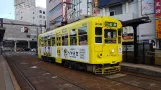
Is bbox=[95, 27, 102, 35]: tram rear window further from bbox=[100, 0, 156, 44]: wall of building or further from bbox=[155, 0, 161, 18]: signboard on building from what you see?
bbox=[100, 0, 156, 44]: wall of building

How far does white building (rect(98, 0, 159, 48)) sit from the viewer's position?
81.7 ft

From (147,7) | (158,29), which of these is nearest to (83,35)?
(158,29)

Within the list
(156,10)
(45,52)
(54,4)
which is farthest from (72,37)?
(54,4)

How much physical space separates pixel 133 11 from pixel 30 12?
95.9 m

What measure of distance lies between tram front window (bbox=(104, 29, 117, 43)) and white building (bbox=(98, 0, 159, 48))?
10930mm

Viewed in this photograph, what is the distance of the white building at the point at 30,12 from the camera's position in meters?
117

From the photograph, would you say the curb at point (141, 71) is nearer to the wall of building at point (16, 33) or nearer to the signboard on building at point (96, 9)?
the signboard on building at point (96, 9)

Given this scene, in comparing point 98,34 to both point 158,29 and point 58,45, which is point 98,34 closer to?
point 58,45

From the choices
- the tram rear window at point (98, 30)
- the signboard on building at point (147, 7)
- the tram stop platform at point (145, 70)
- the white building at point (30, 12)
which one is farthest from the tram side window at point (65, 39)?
the white building at point (30, 12)

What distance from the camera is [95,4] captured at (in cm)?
3350

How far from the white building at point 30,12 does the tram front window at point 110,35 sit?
104 meters

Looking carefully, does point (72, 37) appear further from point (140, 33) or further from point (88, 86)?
point (140, 33)

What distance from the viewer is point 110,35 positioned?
48.2 ft

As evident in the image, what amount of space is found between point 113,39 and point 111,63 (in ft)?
4.72
